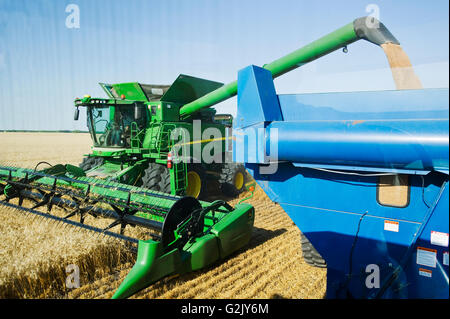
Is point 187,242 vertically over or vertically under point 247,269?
over

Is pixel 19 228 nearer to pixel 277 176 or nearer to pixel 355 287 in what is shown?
pixel 277 176

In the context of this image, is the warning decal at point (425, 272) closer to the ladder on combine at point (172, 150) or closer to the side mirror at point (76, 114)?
the ladder on combine at point (172, 150)

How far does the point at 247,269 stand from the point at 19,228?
299 cm

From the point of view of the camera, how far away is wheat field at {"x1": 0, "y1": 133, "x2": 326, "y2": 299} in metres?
2.65

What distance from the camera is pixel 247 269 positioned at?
3117mm

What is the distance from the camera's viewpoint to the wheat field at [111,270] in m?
2.65

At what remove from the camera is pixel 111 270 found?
3117 millimetres

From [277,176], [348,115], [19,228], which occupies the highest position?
[348,115]

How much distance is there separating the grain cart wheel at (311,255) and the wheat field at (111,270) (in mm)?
63

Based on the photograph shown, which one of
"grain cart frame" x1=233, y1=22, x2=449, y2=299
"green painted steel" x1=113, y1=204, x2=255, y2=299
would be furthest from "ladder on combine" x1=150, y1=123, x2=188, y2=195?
"grain cart frame" x1=233, y1=22, x2=449, y2=299

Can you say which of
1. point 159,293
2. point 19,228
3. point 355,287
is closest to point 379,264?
point 355,287

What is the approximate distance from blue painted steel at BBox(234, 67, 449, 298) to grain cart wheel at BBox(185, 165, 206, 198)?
3837 mm

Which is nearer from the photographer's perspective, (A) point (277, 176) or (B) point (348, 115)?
(B) point (348, 115)

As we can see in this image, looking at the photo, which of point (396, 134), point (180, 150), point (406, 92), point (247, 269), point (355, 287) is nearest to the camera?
point (396, 134)
